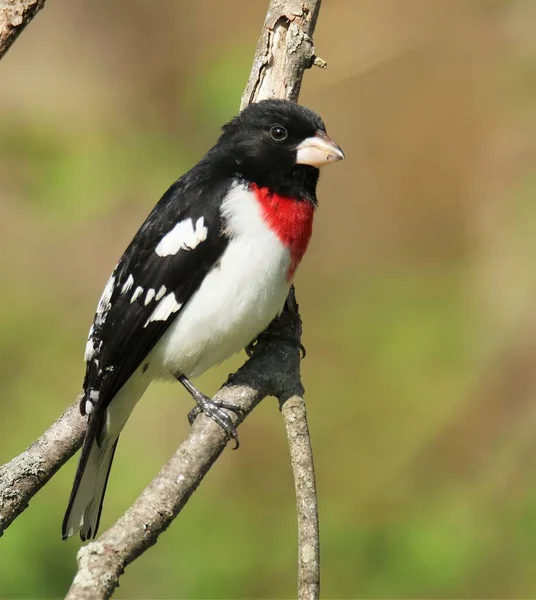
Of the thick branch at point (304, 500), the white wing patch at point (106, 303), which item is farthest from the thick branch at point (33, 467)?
the thick branch at point (304, 500)

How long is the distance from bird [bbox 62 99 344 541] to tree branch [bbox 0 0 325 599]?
12 cm

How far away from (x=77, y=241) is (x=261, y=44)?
2717 mm

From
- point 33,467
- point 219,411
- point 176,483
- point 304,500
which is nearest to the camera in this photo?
point 176,483

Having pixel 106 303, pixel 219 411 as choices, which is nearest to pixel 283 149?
pixel 106 303

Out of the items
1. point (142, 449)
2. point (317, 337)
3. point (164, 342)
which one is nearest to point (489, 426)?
point (317, 337)

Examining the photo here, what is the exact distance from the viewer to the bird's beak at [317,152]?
349 centimetres

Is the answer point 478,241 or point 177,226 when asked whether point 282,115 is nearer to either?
point 177,226

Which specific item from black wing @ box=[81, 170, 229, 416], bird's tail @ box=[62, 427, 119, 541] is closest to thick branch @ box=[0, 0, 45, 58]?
black wing @ box=[81, 170, 229, 416]

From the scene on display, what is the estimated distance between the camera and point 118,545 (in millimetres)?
2445

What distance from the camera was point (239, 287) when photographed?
3.37 meters

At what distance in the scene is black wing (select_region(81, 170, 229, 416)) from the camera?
11.1 ft

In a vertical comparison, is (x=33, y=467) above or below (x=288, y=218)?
below

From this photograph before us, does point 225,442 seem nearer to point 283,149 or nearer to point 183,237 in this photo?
point 183,237

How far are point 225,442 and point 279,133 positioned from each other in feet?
3.98
